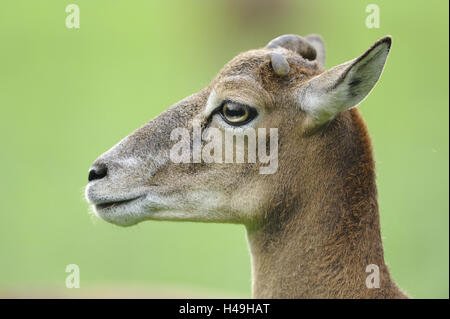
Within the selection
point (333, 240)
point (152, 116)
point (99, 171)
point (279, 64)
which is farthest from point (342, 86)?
point (152, 116)

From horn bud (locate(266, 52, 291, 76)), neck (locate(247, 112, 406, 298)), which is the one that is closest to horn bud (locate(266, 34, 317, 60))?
horn bud (locate(266, 52, 291, 76))

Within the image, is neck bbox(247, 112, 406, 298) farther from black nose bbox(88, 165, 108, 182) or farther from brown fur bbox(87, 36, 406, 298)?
black nose bbox(88, 165, 108, 182)

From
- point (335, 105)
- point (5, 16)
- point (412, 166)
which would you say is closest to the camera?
point (335, 105)

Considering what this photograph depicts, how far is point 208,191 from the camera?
6.52 m

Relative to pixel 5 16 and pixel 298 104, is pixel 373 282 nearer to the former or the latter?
pixel 298 104

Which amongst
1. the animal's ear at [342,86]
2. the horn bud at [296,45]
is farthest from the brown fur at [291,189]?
the horn bud at [296,45]

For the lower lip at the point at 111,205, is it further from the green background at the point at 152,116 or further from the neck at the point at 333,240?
the green background at the point at 152,116

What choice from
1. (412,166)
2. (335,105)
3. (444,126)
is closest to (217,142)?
(335,105)

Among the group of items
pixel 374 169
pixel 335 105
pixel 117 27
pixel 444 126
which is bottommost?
pixel 374 169

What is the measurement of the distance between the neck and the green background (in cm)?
456

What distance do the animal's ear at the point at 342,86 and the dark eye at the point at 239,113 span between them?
1.34ft

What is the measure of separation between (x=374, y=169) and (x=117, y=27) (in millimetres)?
21376

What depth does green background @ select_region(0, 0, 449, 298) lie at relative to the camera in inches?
575

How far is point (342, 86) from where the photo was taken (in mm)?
5992
